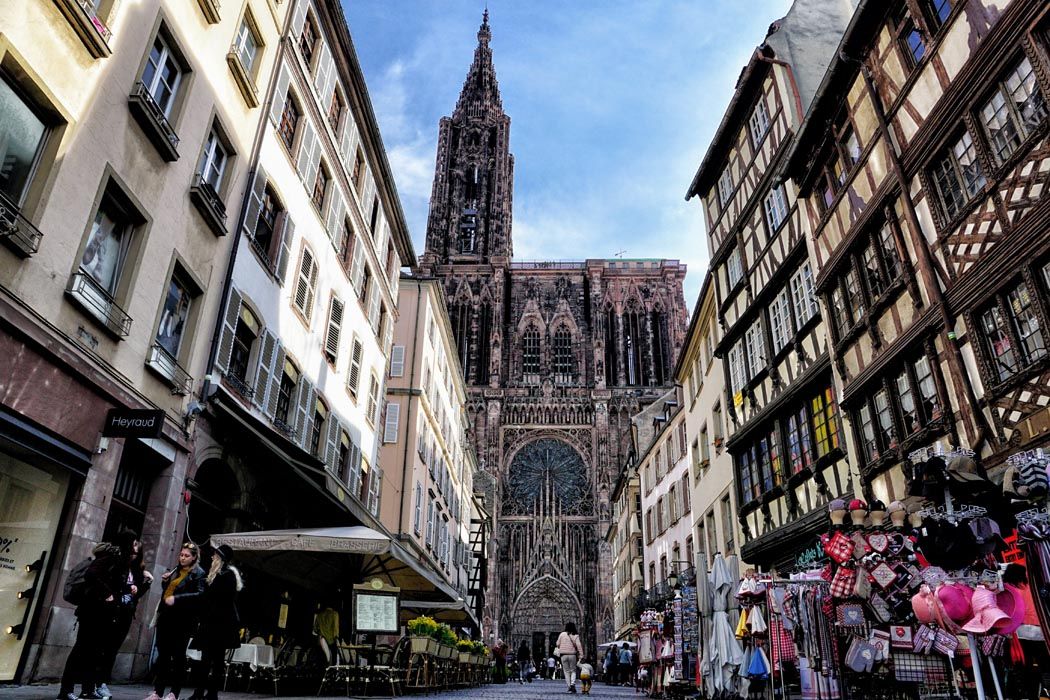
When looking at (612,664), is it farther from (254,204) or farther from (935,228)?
(935,228)

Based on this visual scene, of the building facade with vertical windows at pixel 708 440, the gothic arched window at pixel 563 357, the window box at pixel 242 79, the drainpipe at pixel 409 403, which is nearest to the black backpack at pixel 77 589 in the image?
the window box at pixel 242 79

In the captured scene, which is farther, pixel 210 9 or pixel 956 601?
pixel 210 9

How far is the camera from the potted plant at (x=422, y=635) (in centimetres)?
1141

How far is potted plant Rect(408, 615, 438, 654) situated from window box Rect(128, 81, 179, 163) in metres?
8.05

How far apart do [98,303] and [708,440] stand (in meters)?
15.7

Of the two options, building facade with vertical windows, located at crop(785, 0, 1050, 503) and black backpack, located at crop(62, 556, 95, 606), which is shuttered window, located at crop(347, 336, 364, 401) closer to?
building facade with vertical windows, located at crop(785, 0, 1050, 503)

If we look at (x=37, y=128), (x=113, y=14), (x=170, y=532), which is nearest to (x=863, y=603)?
(x=170, y=532)

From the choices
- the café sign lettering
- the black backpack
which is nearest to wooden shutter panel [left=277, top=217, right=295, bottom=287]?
the café sign lettering

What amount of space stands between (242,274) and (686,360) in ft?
50.9

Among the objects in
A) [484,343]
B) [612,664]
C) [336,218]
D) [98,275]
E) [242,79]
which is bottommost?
[612,664]

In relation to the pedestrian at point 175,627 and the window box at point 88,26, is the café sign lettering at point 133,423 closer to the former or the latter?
the pedestrian at point 175,627

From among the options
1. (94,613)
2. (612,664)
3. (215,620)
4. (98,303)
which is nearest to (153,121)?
(98,303)

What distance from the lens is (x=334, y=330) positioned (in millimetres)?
16094

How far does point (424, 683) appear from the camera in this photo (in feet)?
37.9
